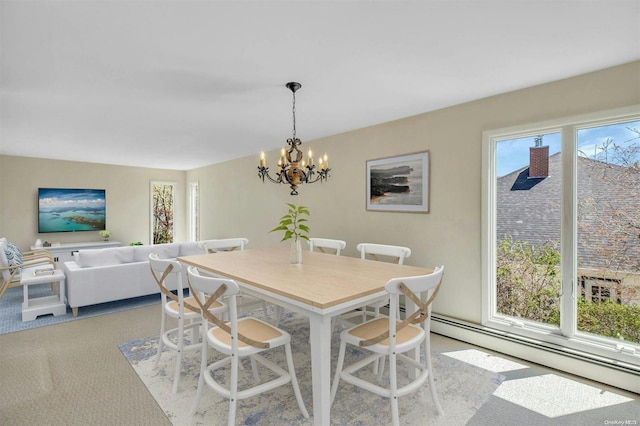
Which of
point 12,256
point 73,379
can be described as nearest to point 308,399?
point 73,379

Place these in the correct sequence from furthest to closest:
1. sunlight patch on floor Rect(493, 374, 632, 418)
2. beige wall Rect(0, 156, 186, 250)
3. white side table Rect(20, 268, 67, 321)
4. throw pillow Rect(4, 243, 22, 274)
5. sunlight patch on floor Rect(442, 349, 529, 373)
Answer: beige wall Rect(0, 156, 186, 250) → throw pillow Rect(4, 243, 22, 274) → white side table Rect(20, 268, 67, 321) → sunlight patch on floor Rect(442, 349, 529, 373) → sunlight patch on floor Rect(493, 374, 632, 418)

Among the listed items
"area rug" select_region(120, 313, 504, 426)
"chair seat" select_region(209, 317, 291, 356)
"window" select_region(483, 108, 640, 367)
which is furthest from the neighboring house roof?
"chair seat" select_region(209, 317, 291, 356)

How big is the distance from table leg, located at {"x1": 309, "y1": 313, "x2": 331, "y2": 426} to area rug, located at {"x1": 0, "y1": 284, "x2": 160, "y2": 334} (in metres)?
3.47

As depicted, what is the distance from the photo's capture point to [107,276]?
3.95 meters

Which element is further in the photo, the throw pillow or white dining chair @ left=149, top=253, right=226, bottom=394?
the throw pillow

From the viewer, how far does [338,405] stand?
2.07m

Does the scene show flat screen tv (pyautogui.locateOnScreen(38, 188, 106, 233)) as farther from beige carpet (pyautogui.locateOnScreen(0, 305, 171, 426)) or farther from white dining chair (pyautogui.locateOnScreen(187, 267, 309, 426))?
white dining chair (pyautogui.locateOnScreen(187, 267, 309, 426))

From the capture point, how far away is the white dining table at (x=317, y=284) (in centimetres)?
166

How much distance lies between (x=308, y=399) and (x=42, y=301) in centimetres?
397

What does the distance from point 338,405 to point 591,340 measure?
2095mm

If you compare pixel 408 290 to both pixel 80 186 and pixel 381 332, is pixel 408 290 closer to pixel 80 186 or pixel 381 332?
pixel 381 332

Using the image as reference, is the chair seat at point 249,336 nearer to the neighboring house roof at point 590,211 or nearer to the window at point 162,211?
the neighboring house roof at point 590,211

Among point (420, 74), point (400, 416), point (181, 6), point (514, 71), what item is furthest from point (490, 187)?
point (181, 6)

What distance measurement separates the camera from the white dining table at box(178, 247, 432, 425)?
5.45ft
